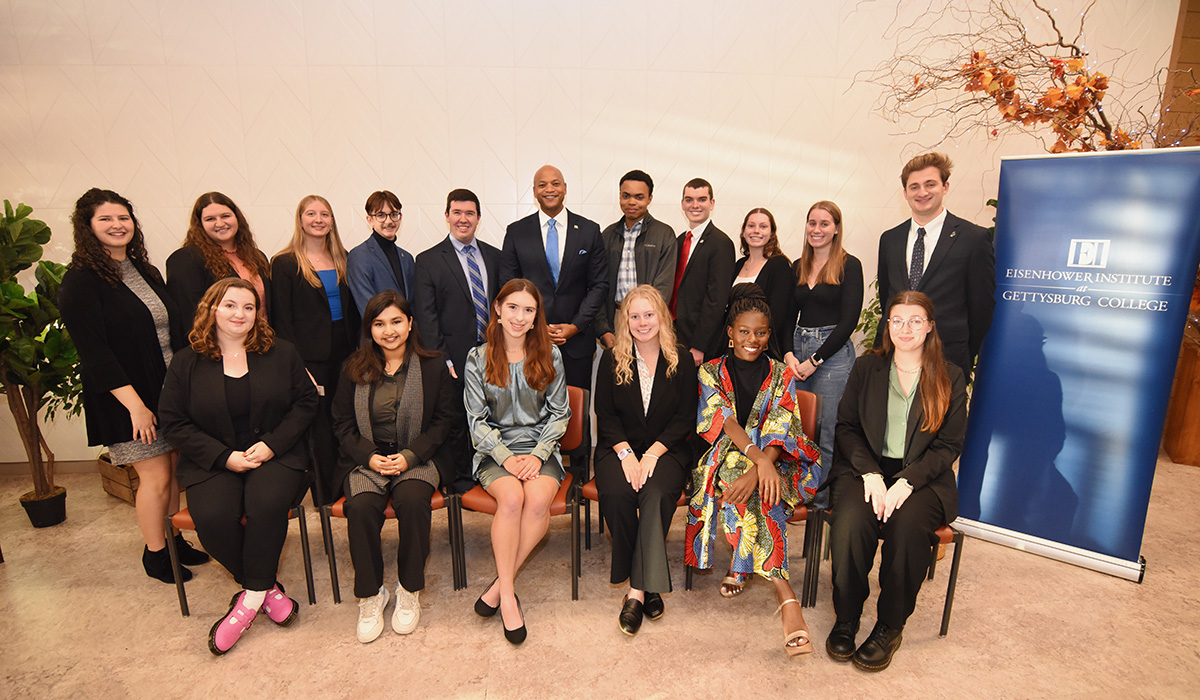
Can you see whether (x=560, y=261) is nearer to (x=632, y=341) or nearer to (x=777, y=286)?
(x=632, y=341)

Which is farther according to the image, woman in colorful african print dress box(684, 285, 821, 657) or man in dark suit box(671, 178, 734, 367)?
man in dark suit box(671, 178, 734, 367)

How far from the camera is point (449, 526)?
2564 millimetres

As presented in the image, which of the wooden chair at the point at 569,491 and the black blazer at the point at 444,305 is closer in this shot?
the wooden chair at the point at 569,491

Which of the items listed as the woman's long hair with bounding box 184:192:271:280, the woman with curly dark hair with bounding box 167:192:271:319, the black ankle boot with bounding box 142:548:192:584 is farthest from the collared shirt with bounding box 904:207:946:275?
the black ankle boot with bounding box 142:548:192:584

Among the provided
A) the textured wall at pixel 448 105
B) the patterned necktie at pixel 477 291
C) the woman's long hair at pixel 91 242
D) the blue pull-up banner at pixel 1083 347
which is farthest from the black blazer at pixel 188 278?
the blue pull-up banner at pixel 1083 347

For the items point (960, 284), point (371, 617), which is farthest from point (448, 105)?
point (960, 284)

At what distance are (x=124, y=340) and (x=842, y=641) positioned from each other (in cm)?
335

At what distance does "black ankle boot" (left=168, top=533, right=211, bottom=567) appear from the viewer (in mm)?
2898

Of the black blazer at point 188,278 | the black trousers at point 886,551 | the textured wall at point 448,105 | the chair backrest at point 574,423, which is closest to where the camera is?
the black trousers at point 886,551

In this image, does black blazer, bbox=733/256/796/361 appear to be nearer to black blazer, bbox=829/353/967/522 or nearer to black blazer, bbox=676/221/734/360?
black blazer, bbox=676/221/734/360

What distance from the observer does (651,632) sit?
7.83ft

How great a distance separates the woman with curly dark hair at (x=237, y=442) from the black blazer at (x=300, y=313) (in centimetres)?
51

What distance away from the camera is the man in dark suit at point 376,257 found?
3178 millimetres

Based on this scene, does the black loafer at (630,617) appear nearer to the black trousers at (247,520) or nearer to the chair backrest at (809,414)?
the chair backrest at (809,414)
